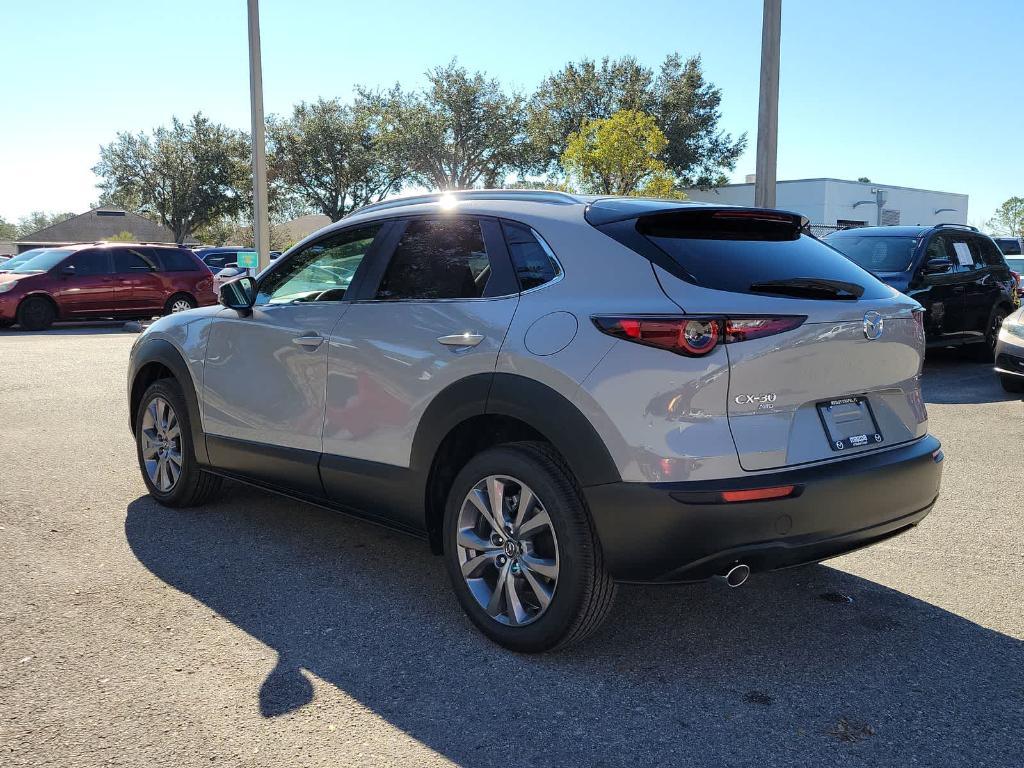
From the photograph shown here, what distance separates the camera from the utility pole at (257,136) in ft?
44.7

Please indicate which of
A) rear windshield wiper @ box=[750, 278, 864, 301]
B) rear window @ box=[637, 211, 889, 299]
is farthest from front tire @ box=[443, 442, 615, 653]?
rear windshield wiper @ box=[750, 278, 864, 301]

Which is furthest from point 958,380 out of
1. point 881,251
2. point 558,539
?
point 558,539

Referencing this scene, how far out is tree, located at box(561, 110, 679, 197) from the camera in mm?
40188

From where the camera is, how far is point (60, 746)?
2826mm

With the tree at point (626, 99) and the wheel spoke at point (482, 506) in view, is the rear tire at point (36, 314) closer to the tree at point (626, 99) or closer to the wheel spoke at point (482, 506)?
the wheel spoke at point (482, 506)

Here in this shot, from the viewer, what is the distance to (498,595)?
358 centimetres

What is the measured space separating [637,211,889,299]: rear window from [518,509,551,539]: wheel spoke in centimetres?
100

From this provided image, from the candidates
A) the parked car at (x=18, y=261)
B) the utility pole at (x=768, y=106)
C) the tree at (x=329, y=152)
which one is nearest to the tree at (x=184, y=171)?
the tree at (x=329, y=152)

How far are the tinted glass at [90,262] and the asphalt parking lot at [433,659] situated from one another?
1446 centimetres

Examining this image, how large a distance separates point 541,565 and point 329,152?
51.2 meters

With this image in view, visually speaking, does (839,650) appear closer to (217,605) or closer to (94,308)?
(217,605)

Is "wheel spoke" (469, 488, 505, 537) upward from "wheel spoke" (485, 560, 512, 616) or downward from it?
upward

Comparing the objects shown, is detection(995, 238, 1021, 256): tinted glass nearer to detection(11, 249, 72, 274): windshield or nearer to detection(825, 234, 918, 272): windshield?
detection(825, 234, 918, 272): windshield

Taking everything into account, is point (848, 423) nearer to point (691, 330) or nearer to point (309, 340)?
point (691, 330)
